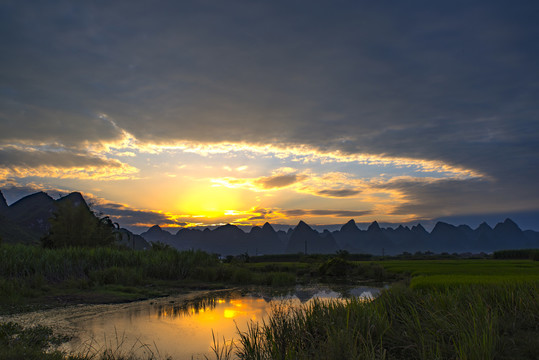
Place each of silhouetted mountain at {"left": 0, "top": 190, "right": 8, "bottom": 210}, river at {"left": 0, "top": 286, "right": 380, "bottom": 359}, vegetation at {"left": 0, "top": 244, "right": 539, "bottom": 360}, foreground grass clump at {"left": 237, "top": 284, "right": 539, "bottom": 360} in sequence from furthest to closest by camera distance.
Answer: silhouetted mountain at {"left": 0, "top": 190, "right": 8, "bottom": 210}
river at {"left": 0, "top": 286, "right": 380, "bottom": 359}
vegetation at {"left": 0, "top": 244, "right": 539, "bottom": 360}
foreground grass clump at {"left": 237, "top": 284, "right": 539, "bottom": 360}

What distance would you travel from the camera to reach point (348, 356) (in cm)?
566

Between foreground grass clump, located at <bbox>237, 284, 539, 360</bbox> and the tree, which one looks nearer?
foreground grass clump, located at <bbox>237, 284, 539, 360</bbox>

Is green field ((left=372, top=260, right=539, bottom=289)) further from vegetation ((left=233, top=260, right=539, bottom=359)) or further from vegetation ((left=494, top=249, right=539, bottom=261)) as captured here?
vegetation ((left=494, top=249, right=539, bottom=261))

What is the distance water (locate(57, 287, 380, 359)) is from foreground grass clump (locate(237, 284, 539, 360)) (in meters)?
1.88

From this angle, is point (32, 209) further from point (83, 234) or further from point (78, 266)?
point (78, 266)

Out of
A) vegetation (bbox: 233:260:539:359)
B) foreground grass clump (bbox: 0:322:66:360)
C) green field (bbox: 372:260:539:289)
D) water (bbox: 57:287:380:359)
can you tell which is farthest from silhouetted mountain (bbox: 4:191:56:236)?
vegetation (bbox: 233:260:539:359)

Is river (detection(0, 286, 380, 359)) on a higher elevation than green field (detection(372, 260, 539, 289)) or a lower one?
lower

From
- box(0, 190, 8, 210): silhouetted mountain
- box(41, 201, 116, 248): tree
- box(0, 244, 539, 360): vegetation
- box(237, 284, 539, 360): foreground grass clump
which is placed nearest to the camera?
box(237, 284, 539, 360): foreground grass clump

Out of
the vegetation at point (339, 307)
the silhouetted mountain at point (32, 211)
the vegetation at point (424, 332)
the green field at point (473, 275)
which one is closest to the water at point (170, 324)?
the vegetation at point (339, 307)

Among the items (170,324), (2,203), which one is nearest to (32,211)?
(2,203)

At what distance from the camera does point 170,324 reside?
11.6 m

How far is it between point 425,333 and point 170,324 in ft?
26.9

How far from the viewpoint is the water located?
8766mm

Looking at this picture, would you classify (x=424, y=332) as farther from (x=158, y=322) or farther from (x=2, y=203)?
(x=2, y=203)
